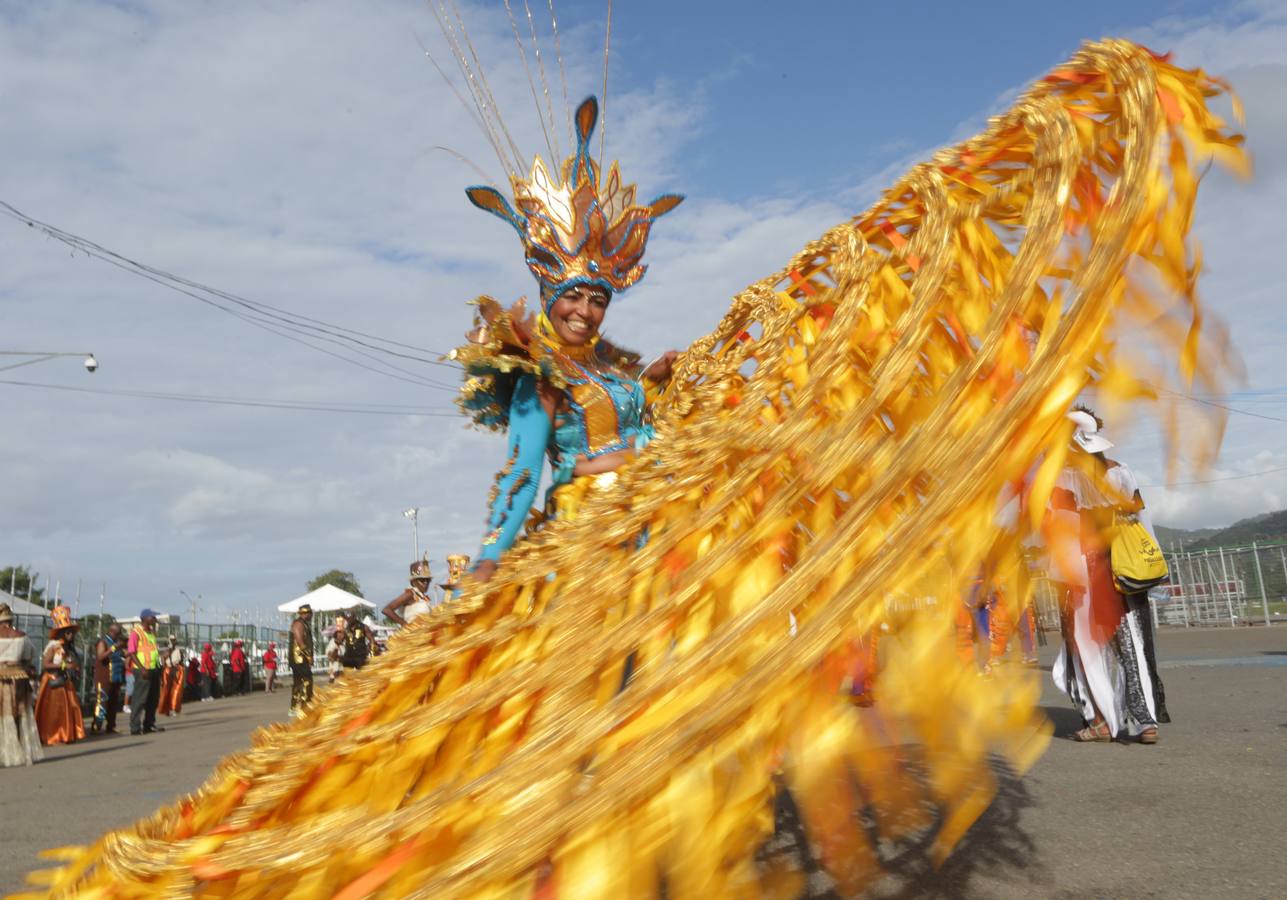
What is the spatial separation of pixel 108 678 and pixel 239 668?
1170cm

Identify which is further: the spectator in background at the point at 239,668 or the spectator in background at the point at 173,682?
the spectator in background at the point at 239,668

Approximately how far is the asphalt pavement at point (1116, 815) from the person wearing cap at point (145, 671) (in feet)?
17.9

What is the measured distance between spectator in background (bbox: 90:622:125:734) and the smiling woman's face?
15074 mm

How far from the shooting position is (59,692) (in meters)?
13.4

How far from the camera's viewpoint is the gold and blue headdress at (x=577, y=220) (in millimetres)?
3092

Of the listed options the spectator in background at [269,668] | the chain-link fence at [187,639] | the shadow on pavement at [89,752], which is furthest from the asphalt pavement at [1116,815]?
the spectator in background at [269,668]

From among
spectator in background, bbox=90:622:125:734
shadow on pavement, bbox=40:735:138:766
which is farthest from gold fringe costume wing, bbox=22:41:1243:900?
spectator in background, bbox=90:622:125:734

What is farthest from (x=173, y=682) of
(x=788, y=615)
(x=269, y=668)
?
(x=788, y=615)

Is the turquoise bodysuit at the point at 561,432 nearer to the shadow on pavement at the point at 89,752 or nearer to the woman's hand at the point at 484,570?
the woman's hand at the point at 484,570

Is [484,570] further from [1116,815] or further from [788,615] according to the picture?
[1116,815]

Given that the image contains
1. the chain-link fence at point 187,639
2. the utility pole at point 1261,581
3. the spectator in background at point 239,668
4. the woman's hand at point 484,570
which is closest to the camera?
the woman's hand at point 484,570

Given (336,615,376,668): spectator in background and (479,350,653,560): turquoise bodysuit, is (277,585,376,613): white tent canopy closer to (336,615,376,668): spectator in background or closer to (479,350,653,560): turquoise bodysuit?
(336,615,376,668): spectator in background

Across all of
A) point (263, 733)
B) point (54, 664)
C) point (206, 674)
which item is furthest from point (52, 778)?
point (206, 674)

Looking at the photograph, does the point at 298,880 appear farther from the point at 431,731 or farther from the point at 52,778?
the point at 52,778
